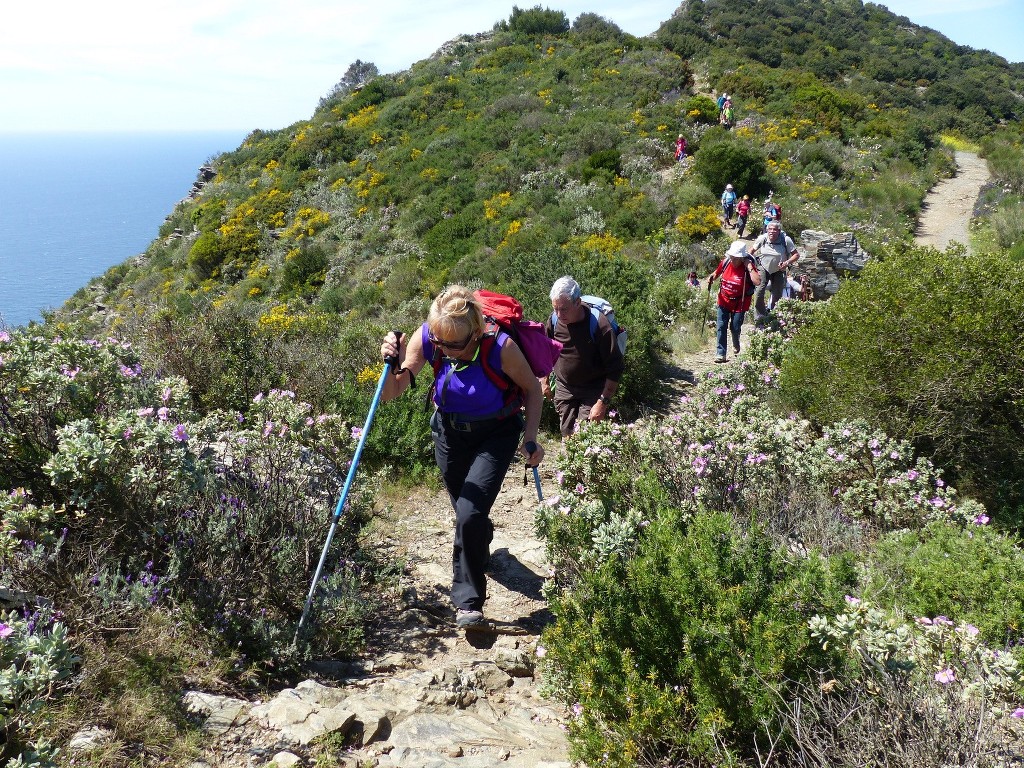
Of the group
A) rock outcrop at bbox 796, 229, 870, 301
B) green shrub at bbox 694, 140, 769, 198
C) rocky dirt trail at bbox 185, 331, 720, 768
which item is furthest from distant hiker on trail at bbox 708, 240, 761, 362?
green shrub at bbox 694, 140, 769, 198

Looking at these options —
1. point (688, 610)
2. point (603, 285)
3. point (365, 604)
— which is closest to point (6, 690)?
point (365, 604)

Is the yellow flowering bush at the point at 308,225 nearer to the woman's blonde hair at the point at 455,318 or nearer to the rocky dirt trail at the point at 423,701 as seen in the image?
the rocky dirt trail at the point at 423,701

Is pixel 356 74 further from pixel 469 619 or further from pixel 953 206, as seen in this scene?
pixel 469 619

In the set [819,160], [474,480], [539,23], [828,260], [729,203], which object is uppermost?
[539,23]

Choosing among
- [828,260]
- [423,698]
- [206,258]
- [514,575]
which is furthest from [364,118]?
[423,698]

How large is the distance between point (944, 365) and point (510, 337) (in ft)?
12.1

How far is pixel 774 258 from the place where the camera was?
28.7ft

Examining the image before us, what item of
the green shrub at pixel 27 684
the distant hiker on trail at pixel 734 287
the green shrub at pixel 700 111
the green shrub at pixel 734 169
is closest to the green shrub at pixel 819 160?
the green shrub at pixel 734 169

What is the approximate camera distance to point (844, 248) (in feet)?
35.2

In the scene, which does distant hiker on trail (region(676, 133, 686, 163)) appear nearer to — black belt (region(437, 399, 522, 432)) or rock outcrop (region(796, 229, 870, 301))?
rock outcrop (region(796, 229, 870, 301))

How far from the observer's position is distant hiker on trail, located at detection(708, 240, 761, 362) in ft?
25.1

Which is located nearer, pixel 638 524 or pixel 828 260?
pixel 638 524

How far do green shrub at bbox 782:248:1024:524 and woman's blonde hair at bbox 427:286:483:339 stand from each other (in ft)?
12.1

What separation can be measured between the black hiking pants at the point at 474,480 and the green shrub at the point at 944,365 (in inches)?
135
